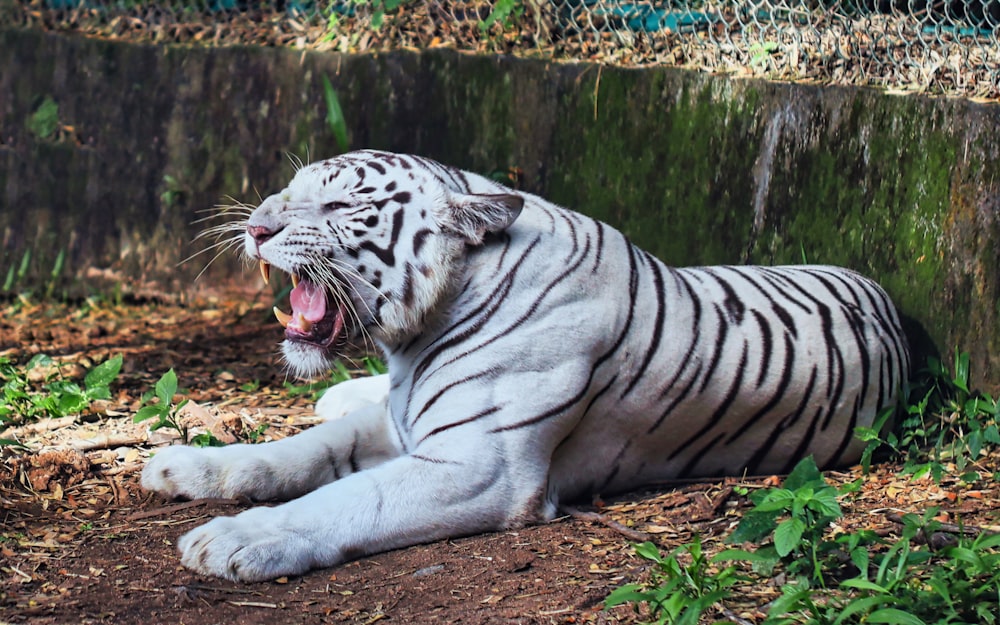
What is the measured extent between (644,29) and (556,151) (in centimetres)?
67

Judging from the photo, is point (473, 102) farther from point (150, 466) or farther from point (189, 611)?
point (189, 611)

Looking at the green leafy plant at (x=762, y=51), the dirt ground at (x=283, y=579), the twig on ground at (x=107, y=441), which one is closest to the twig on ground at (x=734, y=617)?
the dirt ground at (x=283, y=579)

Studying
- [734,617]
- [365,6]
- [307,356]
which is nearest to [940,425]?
[734,617]

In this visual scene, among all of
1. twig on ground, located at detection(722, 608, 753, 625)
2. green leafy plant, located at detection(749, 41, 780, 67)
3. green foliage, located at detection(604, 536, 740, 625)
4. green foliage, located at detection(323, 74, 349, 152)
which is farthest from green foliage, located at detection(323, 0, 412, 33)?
twig on ground, located at detection(722, 608, 753, 625)

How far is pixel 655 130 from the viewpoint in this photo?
16.1 feet

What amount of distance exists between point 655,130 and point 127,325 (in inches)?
117

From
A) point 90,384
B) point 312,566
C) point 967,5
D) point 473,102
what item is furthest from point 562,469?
point 473,102

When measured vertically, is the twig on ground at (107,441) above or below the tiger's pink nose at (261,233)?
below

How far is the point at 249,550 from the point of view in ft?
9.42

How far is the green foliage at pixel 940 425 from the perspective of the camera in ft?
11.7

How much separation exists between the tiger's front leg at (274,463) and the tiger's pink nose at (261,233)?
0.64 meters

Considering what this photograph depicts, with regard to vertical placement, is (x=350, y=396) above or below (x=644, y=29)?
below

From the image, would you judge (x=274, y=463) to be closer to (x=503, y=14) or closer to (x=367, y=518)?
(x=367, y=518)

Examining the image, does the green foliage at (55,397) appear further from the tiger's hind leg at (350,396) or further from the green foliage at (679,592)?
the green foliage at (679,592)
